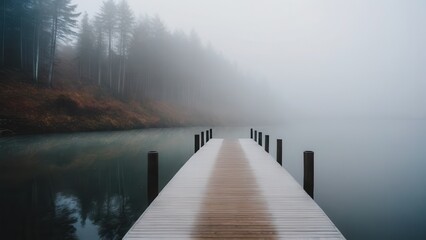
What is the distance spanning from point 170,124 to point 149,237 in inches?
1873

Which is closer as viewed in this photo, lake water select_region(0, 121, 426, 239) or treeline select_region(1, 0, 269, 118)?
lake water select_region(0, 121, 426, 239)

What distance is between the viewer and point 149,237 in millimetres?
4445

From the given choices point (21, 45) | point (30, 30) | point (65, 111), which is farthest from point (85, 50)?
point (65, 111)

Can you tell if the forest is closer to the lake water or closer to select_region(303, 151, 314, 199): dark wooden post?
the lake water

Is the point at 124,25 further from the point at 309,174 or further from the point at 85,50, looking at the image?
the point at 309,174

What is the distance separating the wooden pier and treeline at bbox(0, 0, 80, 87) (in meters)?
36.1

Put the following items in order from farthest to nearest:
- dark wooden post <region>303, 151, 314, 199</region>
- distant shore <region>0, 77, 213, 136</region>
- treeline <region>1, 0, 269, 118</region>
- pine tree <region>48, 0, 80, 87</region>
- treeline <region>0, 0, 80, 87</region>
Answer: treeline <region>1, 0, 269, 118</region> < pine tree <region>48, 0, 80, 87</region> < treeline <region>0, 0, 80, 87</region> < distant shore <region>0, 77, 213, 136</region> < dark wooden post <region>303, 151, 314, 199</region>

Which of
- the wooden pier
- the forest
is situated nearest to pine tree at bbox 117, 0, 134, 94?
the forest

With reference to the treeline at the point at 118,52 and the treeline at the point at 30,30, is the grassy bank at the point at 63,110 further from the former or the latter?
the treeline at the point at 30,30

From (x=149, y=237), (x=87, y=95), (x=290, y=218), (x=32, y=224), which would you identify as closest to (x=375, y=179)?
(x=290, y=218)

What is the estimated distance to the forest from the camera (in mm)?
37594

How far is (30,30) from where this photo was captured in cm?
3972

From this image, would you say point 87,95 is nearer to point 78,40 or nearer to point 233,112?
point 78,40

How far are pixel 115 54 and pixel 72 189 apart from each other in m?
46.2
